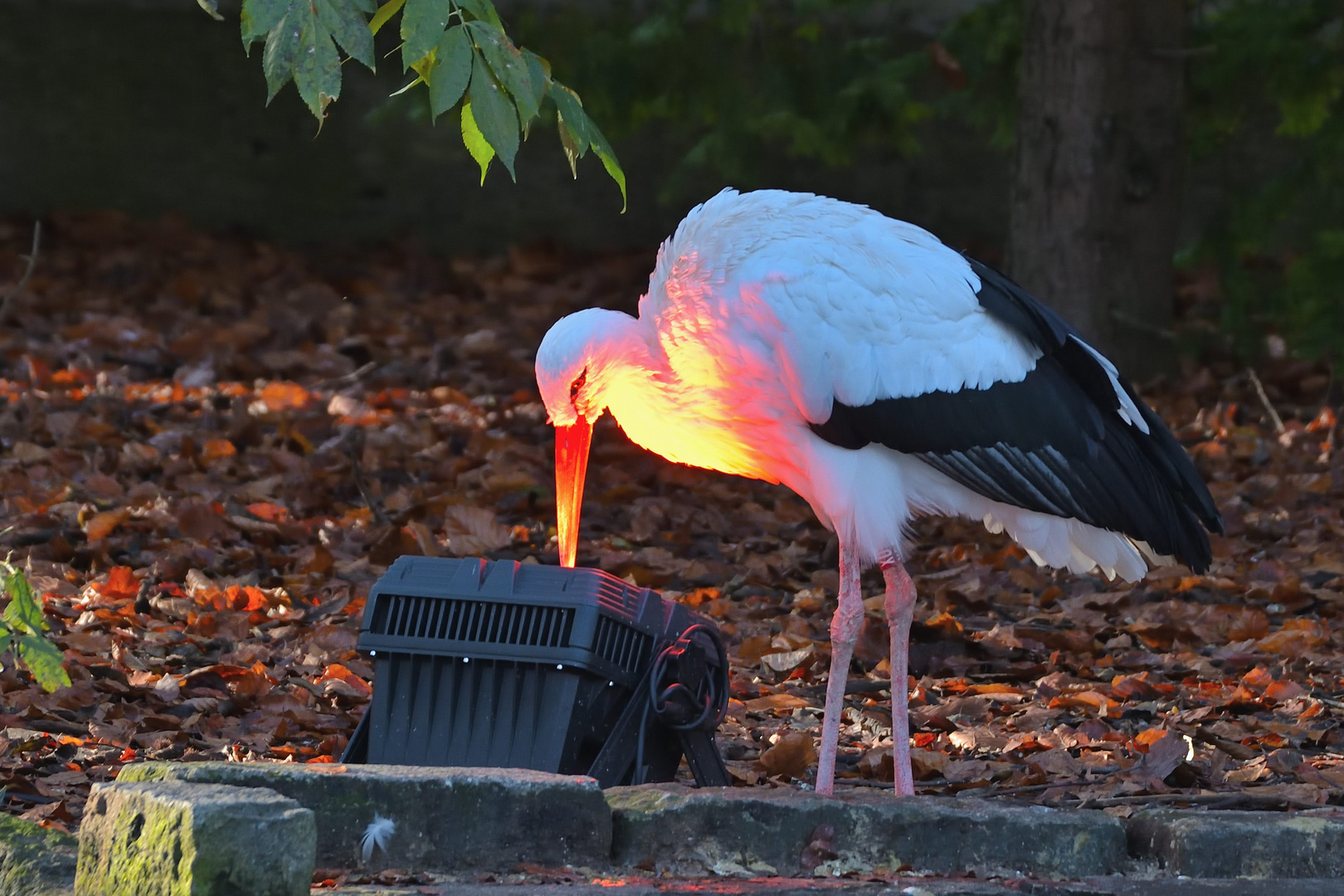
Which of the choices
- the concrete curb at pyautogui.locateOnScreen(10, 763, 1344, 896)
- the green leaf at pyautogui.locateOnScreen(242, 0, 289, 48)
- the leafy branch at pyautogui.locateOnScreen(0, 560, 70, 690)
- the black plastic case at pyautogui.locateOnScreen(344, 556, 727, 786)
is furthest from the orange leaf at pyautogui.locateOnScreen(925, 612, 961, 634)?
the green leaf at pyautogui.locateOnScreen(242, 0, 289, 48)

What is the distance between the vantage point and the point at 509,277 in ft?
33.2

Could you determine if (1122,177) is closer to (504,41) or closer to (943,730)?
(943,730)

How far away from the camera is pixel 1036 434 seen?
4.23 metres

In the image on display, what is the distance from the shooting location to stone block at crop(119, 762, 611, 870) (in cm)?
304

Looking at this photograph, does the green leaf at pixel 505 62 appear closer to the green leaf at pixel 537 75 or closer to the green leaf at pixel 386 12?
the green leaf at pixel 537 75

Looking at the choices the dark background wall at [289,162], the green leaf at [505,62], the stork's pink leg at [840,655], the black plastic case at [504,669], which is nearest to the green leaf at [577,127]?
the green leaf at [505,62]

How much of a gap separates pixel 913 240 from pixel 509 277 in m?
6.08

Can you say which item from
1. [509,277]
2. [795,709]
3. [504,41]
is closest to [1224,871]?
[795,709]

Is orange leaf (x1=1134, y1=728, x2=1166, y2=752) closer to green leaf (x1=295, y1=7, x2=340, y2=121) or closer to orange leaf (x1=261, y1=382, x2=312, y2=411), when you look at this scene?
green leaf (x1=295, y1=7, x2=340, y2=121)

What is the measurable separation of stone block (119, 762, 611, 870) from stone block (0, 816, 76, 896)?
0.60ft

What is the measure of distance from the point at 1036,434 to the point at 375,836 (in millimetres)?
1952

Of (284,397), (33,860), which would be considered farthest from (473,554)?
(33,860)

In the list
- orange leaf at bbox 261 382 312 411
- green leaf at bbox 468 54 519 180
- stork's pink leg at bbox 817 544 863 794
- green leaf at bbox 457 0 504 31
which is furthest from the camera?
orange leaf at bbox 261 382 312 411

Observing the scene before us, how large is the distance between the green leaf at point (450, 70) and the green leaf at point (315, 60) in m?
0.16
